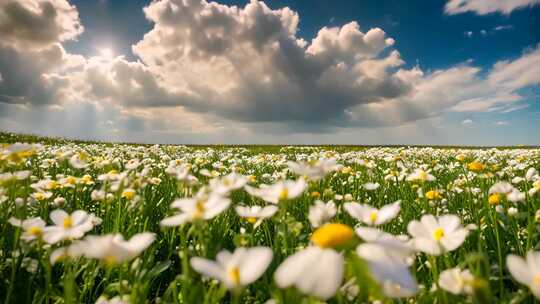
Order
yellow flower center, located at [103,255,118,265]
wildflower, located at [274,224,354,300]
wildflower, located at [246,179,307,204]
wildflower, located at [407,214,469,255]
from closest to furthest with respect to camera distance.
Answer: wildflower, located at [274,224,354,300], yellow flower center, located at [103,255,118,265], wildflower, located at [407,214,469,255], wildflower, located at [246,179,307,204]

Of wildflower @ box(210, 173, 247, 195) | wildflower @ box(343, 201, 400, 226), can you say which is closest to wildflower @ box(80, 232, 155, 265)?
wildflower @ box(210, 173, 247, 195)

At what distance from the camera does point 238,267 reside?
0.92m

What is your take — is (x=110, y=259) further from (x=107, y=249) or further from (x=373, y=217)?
(x=373, y=217)

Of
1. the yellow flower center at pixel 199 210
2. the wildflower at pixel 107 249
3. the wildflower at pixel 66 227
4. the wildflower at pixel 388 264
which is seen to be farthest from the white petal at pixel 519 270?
the wildflower at pixel 66 227

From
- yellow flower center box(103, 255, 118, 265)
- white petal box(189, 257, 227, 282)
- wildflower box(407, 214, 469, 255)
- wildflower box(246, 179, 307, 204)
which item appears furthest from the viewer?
wildflower box(246, 179, 307, 204)

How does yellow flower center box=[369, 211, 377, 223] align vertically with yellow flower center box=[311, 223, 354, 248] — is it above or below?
below

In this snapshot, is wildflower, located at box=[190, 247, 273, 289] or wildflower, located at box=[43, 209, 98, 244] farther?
wildflower, located at box=[43, 209, 98, 244]

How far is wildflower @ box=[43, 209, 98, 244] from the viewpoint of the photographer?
1368 millimetres

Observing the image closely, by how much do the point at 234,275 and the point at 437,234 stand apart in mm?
789

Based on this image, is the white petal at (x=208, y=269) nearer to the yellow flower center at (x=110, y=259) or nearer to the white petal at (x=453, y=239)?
the yellow flower center at (x=110, y=259)

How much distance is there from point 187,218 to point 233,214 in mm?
2315

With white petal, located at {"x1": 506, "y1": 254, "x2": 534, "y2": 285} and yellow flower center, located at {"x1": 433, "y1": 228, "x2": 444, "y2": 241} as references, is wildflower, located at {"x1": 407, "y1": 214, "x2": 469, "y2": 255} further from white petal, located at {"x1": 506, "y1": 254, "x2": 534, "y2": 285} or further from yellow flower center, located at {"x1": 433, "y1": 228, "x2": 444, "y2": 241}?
white petal, located at {"x1": 506, "y1": 254, "x2": 534, "y2": 285}

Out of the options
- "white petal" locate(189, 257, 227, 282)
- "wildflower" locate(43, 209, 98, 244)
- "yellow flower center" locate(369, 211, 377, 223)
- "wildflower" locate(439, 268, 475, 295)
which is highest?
"yellow flower center" locate(369, 211, 377, 223)

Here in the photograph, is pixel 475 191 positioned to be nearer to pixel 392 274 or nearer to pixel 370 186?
pixel 370 186
